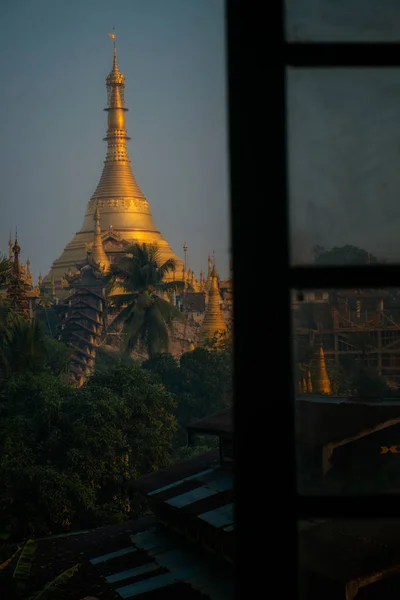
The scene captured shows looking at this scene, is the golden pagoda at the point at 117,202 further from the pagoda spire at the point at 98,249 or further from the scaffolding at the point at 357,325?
the scaffolding at the point at 357,325

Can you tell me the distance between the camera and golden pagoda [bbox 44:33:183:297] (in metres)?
36.6

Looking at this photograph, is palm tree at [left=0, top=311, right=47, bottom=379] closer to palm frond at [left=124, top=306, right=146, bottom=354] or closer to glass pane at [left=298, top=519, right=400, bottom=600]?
palm frond at [left=124, top=306, right=146, bottom=354]

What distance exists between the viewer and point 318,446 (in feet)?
3.37

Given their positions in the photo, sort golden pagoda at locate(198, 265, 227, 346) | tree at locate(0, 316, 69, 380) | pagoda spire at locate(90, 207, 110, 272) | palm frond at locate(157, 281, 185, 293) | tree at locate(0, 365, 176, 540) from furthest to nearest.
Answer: pagoda spire at locate(90, 207, 110, 272), golden pagoda at locate(198, 265, 227, 346), palm frond at locate(157, 281, 185, 293), tree at locate(0, 316, 69, 380), tree at locate(0, 365, 176, 540)

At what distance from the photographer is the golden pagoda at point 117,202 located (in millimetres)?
36578

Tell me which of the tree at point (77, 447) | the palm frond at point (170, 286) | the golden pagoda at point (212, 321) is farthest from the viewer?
the golden pagoda at point (212, 321)

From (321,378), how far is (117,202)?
37.3 m

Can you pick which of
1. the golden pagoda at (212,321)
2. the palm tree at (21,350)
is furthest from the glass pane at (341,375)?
the golden pagoda at (212,321)

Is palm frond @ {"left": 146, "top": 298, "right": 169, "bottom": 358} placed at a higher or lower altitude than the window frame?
higher

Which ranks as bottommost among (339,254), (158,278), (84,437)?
(84,437)

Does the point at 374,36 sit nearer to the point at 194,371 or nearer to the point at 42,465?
the point at 42,465

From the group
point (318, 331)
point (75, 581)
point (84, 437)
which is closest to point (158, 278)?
point (84, 437)

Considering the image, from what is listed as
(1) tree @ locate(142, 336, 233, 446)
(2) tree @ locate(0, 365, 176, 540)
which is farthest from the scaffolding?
(1) tree @ locate(142, 336, 233, 446)

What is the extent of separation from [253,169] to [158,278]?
21.6 m
